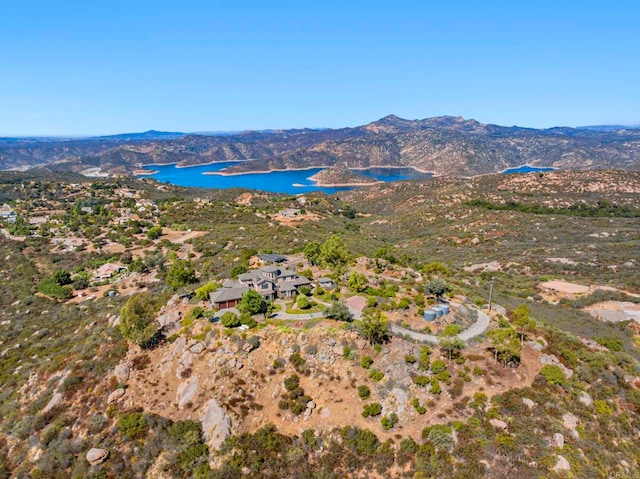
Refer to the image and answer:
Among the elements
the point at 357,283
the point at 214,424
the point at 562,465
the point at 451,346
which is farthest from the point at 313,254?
the point at 562,465

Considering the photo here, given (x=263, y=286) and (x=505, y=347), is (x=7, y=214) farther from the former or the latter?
(x=505, y=347)

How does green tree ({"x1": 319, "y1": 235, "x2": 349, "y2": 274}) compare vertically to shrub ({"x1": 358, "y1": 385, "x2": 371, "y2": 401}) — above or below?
above

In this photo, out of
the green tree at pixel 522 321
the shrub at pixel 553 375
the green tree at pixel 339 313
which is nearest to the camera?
the shrub at pixel 553 375

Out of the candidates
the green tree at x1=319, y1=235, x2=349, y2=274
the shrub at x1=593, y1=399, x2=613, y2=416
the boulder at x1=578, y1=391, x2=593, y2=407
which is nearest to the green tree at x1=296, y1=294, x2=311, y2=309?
the green tree at x1=319, y1=235, x2=349, y2=274

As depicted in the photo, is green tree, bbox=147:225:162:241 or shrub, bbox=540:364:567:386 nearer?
Result: shrub, bbox=540:364:567:386

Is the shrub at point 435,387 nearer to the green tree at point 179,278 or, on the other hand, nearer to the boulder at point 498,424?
the boulder at point 498,424

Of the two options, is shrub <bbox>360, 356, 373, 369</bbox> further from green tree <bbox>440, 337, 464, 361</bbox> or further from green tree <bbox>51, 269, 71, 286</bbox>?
green tree <bbox>51, 269, 71, 286</bbox>

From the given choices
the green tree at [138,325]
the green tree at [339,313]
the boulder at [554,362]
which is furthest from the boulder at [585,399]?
the green tree at [138,325]
